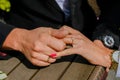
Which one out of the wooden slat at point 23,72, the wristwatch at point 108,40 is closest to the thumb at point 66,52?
the wooden slat at point 23,72

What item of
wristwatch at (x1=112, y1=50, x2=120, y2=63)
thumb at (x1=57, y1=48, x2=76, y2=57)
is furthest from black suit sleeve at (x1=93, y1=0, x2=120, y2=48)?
thumb at (x1=57, y1=48, x2=76, y2=57)

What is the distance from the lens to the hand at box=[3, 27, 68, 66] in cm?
150

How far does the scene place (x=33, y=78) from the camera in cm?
147

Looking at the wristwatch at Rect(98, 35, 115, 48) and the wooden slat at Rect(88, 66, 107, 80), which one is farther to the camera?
the wristwatch at Rect(98, 35, 115, 48)

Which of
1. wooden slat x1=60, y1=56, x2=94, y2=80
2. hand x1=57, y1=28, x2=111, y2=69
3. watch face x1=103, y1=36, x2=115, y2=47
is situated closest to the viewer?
wooden slat x1=60, y1=56, x2=94, y2=80

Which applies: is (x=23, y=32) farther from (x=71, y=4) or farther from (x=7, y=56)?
(x=71, y=4)

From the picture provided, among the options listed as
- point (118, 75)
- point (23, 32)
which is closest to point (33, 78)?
point (23, 32)

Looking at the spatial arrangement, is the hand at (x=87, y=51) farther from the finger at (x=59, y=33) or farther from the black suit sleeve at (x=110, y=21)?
the black suit sleeve at (x=110, y=21)

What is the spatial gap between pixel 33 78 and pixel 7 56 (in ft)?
0.77

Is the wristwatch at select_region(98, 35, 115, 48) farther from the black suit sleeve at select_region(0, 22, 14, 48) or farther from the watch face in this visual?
the black suit sleeve at select_region(0, 22, 14, 48)

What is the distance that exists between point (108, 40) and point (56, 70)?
0.36 meters

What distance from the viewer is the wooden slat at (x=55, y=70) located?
147cm

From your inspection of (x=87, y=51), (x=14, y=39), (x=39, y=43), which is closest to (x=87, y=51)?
(x=87, y=51)

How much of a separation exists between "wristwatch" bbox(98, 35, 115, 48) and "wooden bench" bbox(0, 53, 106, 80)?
7.1 inches
